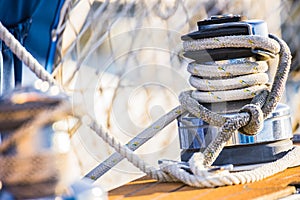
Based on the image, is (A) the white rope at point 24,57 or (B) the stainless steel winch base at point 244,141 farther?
(B) the stainless steel winch base at point 244,141

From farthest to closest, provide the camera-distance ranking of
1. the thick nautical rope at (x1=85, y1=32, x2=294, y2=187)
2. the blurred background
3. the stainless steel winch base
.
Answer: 1. the blurred background
2. the stainless steel winch base
3. the thick nautical rope at (x1=85, y1=32, x2=294, y2=187)

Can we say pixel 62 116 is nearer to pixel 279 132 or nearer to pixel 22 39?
pixel 279 132

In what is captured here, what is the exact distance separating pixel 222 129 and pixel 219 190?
0.51 ft

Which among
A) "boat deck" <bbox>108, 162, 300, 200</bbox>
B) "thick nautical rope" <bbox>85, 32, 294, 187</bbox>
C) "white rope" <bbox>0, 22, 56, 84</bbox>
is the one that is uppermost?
"white rope" <bbox>0, 22, 56, 84</bbox>

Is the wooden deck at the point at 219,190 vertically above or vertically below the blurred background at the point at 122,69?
below

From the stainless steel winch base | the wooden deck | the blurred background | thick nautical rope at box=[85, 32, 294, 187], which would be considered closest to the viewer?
the wooden deck

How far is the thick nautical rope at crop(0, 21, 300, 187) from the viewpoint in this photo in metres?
1.04

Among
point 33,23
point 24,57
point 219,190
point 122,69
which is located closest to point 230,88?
point 219,190

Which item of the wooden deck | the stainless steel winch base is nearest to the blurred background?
the stainless steel winch base

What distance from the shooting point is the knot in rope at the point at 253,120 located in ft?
3.68

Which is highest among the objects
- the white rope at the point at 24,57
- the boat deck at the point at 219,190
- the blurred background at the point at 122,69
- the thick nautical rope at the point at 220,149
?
the blurred background at the point at 122,69

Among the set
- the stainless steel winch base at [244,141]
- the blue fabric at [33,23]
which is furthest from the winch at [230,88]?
the blue fabric at [33,23]

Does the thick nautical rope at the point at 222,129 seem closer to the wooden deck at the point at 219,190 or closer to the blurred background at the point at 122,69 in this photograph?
the wooden deck at the point at 219,190

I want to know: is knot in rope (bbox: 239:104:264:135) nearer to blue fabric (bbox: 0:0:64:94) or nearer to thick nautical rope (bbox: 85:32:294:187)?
thick nautical rope (bbox: 85:32:294:187)
